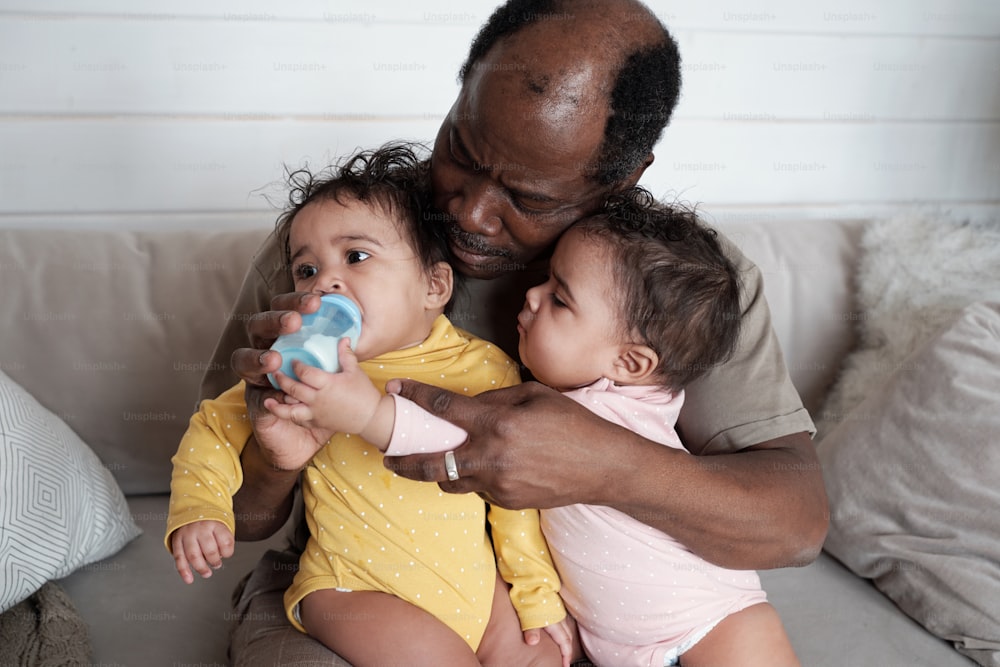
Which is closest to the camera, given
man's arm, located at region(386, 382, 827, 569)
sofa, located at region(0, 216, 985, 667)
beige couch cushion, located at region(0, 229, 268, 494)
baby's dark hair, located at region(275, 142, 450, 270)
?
man's arm, located at region(386, 382, 827, 569)

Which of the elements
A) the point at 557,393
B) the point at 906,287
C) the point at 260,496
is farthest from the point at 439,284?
the point at 906,287

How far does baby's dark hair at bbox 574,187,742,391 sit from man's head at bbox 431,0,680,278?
8 cm

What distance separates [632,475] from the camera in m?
1.19

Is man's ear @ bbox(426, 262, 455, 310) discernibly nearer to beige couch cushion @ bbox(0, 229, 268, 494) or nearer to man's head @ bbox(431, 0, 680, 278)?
man's head @ bbox(431, 0, 680, 278)

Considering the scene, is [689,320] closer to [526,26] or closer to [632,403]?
[632,403]

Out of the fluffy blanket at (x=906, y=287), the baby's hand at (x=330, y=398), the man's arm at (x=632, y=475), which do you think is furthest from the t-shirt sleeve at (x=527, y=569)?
the fluffy blanket at (x=906, y=287)

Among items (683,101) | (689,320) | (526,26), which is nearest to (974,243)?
(683,101)

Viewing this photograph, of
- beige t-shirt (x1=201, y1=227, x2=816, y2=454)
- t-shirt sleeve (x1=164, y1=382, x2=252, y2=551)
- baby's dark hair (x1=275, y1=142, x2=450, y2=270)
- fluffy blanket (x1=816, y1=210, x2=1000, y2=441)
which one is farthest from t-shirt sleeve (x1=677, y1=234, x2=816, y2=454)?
t-shirt sleeve (x1=164, y1=382, x2=252, y2=551)

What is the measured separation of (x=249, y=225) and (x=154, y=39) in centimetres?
52

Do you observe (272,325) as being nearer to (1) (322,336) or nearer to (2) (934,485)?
(1) (322,336)

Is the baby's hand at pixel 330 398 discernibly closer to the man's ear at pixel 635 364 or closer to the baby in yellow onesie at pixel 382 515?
the baby in yellow onesie at pixel 382 515

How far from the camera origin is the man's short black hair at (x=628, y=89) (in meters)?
1.36

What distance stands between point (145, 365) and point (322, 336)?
1079mm

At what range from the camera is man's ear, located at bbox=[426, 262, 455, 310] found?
1403mm
